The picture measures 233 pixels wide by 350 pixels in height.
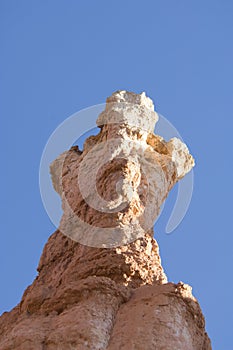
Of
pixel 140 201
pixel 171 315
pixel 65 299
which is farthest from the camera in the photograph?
pixel 140 201

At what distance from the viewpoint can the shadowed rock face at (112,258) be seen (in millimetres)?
8633

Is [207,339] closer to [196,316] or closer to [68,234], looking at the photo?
[196,316]

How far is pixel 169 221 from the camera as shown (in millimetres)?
13469

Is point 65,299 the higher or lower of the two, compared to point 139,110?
lower

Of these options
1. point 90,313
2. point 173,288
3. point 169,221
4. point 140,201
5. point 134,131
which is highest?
point 134,131

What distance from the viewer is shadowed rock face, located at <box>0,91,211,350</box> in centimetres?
863

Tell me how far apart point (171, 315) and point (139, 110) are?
6057 mm

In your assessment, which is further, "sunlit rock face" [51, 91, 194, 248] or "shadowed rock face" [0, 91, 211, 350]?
"sunlit rock face" [51, 91, 194, 248]

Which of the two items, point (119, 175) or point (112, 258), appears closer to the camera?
point (112, 258)

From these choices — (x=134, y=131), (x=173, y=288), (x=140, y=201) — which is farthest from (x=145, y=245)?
(x=134, y=131)

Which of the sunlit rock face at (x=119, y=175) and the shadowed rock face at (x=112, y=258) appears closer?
the shadowed rock face at (x=112, y=258)

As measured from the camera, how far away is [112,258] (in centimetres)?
1022

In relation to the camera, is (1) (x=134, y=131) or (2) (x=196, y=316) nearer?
(2) (x=196, y=316)

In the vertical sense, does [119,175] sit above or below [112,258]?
above
